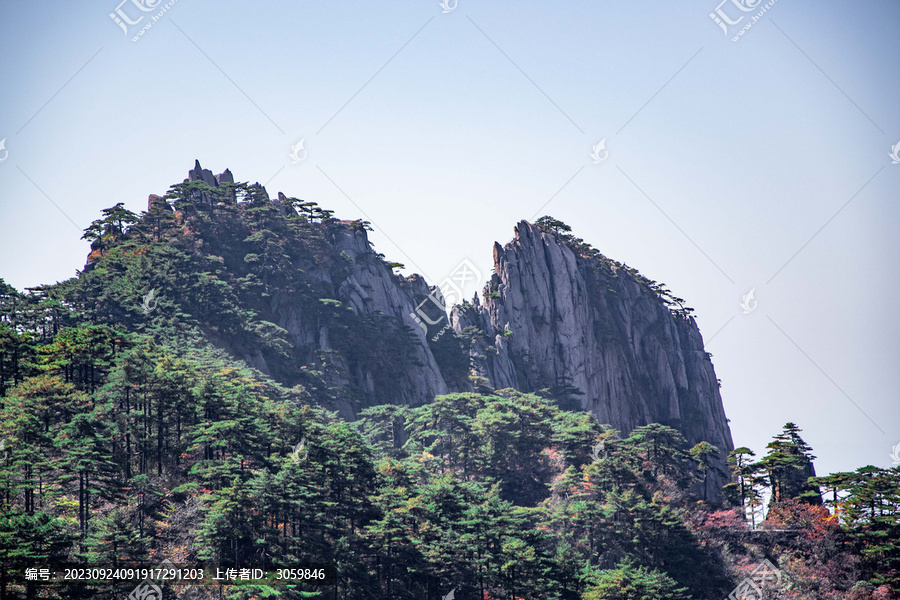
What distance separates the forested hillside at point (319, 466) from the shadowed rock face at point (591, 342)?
9952 mm

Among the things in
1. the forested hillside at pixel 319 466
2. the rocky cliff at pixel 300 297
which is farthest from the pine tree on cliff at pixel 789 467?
the rocky cliff at pixel 300 297

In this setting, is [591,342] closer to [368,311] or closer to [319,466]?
[368,311]

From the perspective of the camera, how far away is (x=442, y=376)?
94.9m

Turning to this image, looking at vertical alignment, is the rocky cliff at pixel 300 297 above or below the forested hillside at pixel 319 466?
above

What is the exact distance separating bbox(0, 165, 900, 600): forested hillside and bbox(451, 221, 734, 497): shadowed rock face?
9952 millimetres

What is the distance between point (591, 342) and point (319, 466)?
61.3 metres

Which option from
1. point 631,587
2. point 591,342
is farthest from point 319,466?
point 591,342

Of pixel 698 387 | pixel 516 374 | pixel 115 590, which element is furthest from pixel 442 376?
pixel 115 590

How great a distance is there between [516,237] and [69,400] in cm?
6692

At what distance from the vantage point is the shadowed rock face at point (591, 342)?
104 metres

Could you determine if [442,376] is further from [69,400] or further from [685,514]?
[69,400]

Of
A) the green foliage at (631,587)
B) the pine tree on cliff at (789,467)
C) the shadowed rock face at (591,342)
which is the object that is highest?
the shadowed rock face at (591,342)

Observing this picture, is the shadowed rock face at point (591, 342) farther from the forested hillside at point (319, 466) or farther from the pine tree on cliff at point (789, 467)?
the pine tree on cliff at point (789, 467)

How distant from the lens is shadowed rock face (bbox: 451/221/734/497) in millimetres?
103812
